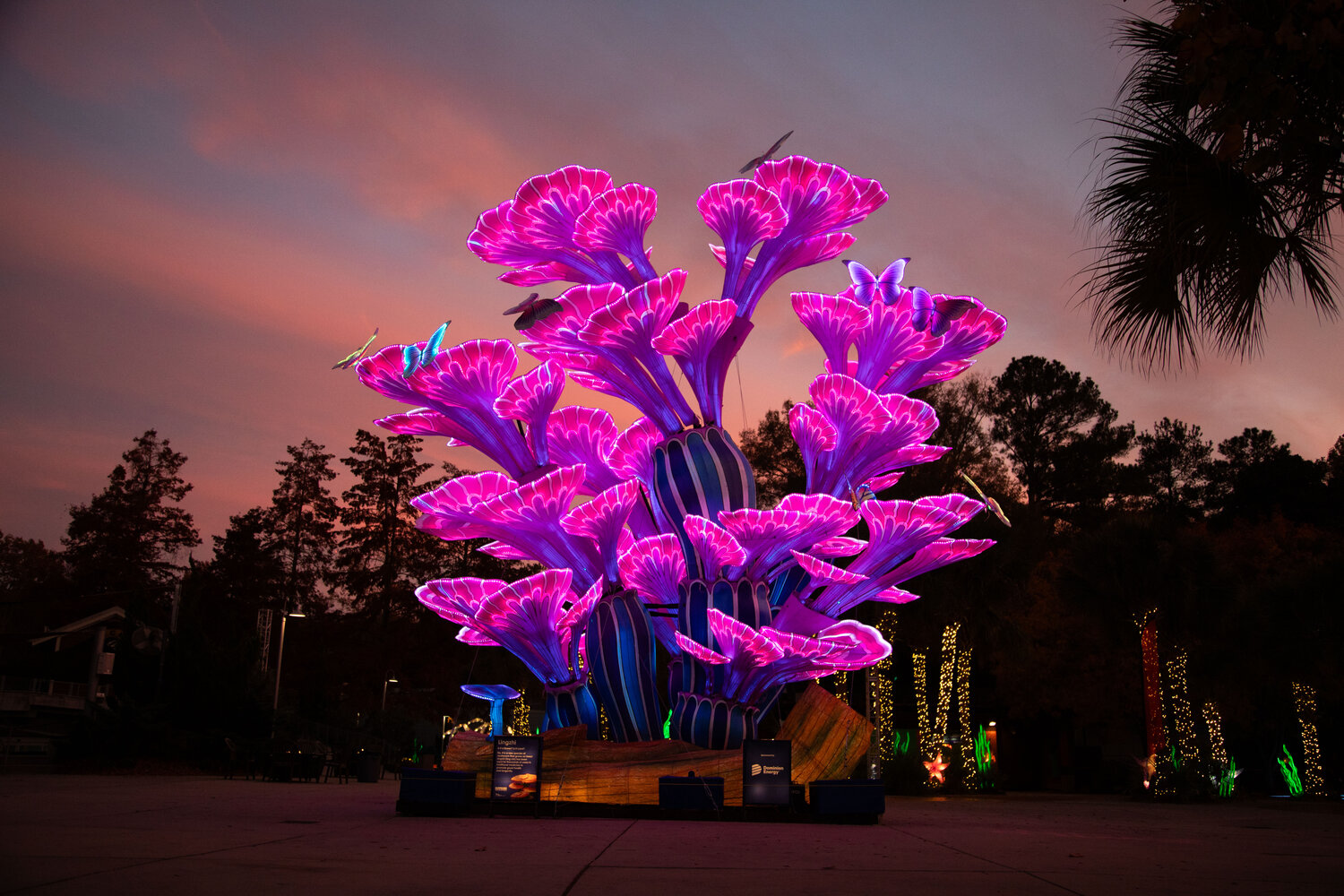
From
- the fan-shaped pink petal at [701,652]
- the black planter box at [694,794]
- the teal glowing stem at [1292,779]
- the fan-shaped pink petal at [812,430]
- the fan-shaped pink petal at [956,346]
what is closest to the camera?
the black planter box at [694,794]

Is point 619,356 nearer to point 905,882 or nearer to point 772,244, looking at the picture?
point 772,244

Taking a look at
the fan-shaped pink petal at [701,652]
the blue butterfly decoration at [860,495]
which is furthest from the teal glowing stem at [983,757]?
the fan-shaped pink petal at [701,652]

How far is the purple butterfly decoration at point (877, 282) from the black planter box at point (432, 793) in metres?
12.9

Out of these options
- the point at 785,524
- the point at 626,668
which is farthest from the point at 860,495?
the point at 626,668

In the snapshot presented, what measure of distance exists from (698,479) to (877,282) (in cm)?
590

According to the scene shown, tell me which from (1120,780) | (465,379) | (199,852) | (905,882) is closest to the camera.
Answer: (905,882)

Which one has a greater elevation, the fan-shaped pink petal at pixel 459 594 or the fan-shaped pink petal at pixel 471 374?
the fan-shaped pink petal at pixel 471 374

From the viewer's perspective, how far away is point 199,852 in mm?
8727

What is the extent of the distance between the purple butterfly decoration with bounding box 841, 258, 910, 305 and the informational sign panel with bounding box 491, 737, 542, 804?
11795 millimetres

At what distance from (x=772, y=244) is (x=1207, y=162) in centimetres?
1513

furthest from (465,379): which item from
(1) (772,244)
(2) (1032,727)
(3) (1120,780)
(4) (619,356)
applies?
Answer: (2) (1032,727)

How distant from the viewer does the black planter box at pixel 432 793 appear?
53.7ft

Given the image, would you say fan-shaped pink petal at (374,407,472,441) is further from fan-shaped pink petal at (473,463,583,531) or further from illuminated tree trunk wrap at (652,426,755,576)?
illuminated tree trunk wrap at (652,426,755,576)

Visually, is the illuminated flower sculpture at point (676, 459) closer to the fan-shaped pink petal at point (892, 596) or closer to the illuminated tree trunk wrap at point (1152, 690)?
the fan-shaped pink petal at point (892, 596)
